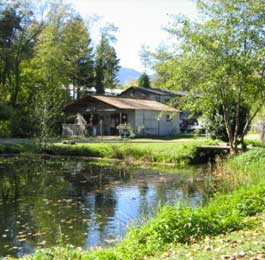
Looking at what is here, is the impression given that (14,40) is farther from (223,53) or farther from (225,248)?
(225,248)

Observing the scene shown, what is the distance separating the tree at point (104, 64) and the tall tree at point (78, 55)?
1605 millimetres

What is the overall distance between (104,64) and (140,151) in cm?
4585

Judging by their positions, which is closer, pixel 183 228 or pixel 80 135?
pixel 183 228

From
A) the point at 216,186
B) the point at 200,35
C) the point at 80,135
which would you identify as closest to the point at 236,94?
the point at 200,35

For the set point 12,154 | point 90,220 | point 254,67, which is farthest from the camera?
point 12,154

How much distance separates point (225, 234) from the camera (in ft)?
26.9

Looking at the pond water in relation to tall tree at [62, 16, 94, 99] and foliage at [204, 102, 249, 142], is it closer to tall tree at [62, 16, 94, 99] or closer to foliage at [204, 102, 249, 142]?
foliage at [204, 102, 249, 142]

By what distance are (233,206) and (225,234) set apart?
209cm

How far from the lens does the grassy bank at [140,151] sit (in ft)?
87.7

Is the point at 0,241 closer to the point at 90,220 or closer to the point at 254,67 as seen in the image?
the point at 90,220

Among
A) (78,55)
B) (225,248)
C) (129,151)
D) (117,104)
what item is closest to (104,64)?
(78,55)

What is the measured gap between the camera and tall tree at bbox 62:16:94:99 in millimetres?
56594

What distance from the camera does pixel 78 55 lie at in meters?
61.4

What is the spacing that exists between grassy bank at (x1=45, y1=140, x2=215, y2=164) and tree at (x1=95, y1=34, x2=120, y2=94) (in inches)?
1418
